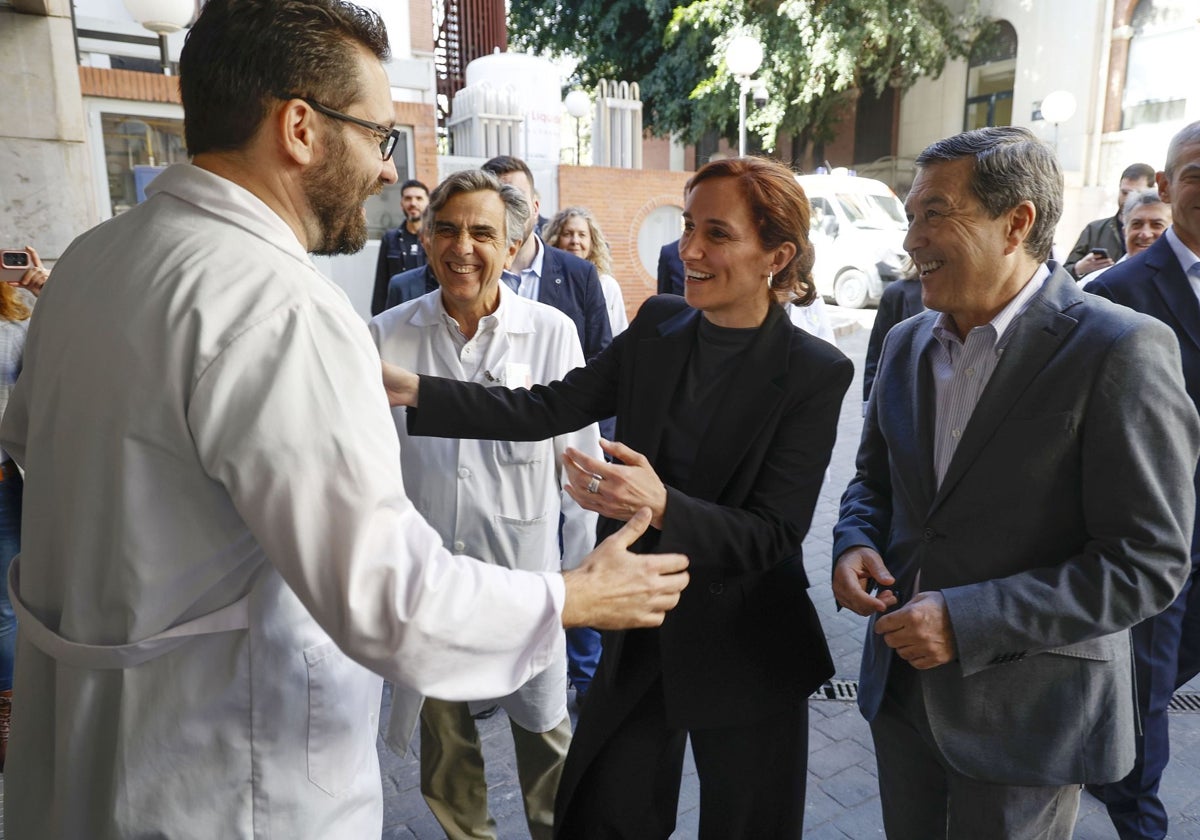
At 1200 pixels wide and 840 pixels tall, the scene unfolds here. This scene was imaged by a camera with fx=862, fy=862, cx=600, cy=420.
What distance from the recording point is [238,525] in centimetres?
133

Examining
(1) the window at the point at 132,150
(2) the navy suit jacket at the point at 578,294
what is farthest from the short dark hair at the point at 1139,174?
(1) the window at the point at 132,150

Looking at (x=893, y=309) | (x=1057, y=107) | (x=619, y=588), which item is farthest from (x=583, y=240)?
(x=1057, y=107)

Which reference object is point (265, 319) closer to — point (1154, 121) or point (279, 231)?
point (279, 231)

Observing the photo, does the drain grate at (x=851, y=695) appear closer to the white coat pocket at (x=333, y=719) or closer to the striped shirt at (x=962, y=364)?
the striped shirt at (x=962, y=364)

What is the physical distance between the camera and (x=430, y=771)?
2824 mm

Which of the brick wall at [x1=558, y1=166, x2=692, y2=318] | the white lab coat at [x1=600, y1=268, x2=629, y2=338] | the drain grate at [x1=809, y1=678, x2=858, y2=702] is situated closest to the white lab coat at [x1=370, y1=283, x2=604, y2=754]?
the drain grate at [x1=809, y1=678, x2=858, y2=702]

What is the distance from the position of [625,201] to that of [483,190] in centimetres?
1303

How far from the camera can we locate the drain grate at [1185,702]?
148 inches

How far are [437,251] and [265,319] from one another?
1.74 metres

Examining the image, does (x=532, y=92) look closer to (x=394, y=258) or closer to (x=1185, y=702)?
(x=394, y=258)

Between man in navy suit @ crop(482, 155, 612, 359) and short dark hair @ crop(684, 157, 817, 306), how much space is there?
2.40m

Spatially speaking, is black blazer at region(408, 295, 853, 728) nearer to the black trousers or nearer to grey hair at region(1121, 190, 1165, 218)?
the black trousers

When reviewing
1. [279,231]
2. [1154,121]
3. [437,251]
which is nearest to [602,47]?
[1154,121]

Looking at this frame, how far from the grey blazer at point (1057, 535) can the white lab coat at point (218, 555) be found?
3.33ft
